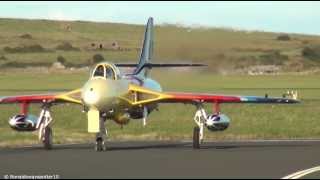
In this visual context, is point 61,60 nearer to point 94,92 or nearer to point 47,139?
point 47,139

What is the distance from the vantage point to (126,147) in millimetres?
29125

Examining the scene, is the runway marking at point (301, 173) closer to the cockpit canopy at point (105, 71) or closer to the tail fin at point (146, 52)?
the cockpit canopy at point (105, 71)

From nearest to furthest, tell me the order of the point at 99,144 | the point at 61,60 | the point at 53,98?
1. the point at 99,144
2. the point at 53,98
3. the point at 61,60

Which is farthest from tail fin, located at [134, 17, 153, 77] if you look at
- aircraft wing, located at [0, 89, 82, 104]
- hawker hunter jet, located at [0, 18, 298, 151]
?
aircraft wing, located at [0, 89, 82, 104]

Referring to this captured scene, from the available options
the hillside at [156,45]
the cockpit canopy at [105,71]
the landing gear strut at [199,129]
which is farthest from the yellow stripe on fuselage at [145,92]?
the hillside at [156,45]

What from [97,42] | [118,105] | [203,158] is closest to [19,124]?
[118,105]

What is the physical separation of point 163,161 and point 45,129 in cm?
753

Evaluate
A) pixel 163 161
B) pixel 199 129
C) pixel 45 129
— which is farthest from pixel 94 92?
pixel 199 129

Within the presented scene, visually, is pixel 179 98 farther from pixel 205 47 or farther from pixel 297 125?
pixel 297 125

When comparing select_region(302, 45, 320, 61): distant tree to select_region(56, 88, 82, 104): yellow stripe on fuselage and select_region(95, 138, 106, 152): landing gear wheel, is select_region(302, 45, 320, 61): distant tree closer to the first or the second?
select_region(56, 88, 82, 104): yellow stripe on fuselage

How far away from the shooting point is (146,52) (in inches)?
1421

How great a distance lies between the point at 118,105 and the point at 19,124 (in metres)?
3.75

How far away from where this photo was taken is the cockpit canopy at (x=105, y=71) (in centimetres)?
2675

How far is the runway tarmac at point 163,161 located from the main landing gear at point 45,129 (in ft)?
1.69
